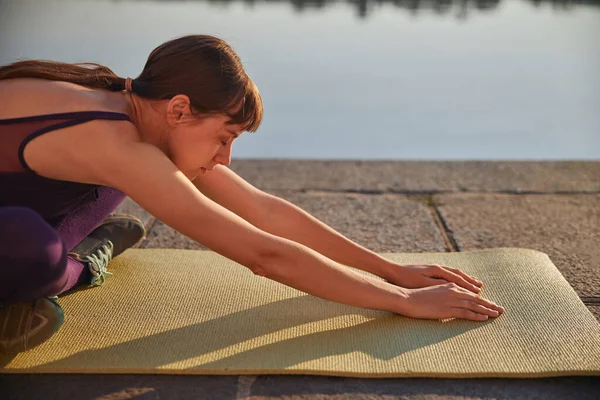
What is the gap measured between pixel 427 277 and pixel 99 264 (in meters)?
0.86

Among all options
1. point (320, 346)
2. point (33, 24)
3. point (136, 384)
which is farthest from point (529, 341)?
point (33, 24)

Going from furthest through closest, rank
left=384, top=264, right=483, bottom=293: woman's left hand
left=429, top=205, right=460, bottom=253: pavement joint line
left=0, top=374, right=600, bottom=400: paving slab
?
left=429, top=205, right=460, bottom=253: pavement joint line → left=384, top=264, right=483, bottom=293: woman's left hand → left=0, top=374, right=600, bottom=400: paving slab

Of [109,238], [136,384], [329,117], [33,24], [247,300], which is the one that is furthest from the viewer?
[33,24]

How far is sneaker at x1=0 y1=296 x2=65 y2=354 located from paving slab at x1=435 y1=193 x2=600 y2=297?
1281 mm

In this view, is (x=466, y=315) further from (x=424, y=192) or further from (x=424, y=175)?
(x=424, y=175)

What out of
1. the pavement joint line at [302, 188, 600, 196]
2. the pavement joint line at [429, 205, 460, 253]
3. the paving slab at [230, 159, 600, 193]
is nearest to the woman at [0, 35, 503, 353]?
the pavement joint line at [429, 205, 460, 253]

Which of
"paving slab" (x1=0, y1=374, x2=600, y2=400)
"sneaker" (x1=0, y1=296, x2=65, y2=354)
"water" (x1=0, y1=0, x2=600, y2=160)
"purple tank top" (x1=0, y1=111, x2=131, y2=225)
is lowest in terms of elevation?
"water" (x1=0, y1=0, x2=600, y2=160)

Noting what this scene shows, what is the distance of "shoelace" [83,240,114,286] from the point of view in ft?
6.64

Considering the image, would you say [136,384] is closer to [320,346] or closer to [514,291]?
[320,346]

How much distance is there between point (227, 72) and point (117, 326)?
0.64 m

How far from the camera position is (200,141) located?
1.77 meters

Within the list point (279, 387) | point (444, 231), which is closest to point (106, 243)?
point (279, 387)

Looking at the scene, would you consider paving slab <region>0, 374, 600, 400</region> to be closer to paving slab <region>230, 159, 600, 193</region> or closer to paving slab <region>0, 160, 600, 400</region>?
paving slab <region>0, 160, 600, 400</region>

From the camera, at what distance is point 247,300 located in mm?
1963
